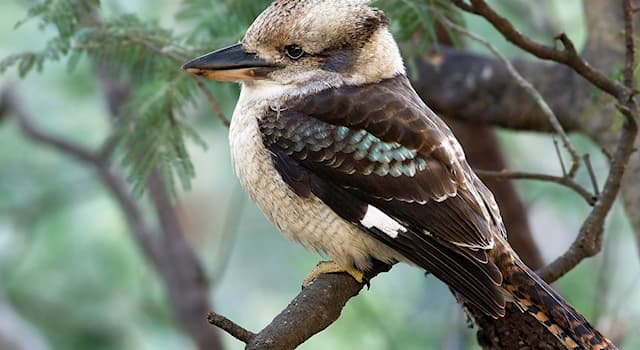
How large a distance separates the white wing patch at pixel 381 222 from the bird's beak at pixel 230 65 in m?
0.55

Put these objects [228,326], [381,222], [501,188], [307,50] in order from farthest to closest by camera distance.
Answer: [501,188] → [307,50] → [381,222] → [228,326]

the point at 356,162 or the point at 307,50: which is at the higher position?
the point at 307,50

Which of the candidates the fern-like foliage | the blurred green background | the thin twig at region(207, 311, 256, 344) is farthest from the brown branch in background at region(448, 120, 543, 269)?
the thin twig at region(207, 311, 256, 344)

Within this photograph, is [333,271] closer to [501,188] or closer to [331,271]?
[331,271]

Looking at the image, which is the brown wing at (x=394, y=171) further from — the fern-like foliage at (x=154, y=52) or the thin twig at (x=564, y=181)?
the fern-like foliage at (x=154, y=52)

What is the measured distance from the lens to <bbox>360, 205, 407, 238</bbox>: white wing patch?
2869 mm

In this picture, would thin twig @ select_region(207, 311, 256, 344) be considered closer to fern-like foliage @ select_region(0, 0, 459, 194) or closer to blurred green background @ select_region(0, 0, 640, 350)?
fern-like foliage @ select_region(0, 0, 459, 194)

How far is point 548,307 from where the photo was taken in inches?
108

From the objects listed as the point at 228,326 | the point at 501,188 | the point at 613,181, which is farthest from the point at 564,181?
the point at 501,188

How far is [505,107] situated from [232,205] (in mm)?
3673

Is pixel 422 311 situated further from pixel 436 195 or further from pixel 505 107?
pixel 436 195

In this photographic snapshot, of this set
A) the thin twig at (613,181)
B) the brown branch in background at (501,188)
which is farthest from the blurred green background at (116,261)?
the thin twig at (613,181)

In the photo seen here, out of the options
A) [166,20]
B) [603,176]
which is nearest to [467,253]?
[603,176]

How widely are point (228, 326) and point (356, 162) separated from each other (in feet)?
2.56
